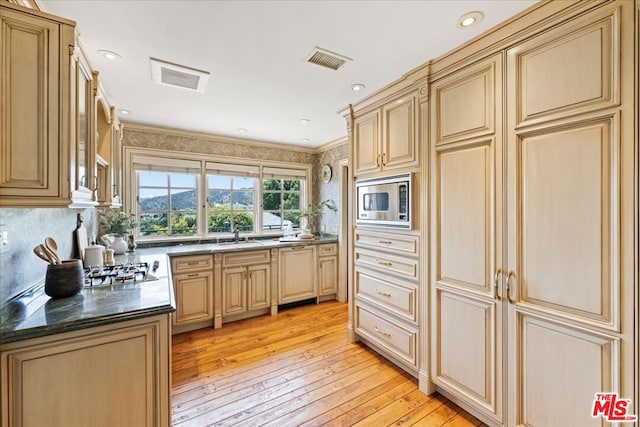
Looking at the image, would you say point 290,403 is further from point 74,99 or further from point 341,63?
point 341,63

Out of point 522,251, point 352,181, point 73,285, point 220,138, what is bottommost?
point 73,285

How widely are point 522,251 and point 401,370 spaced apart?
59.1 inches

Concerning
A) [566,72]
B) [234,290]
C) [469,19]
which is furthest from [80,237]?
[566,72]

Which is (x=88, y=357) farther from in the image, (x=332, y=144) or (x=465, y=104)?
(x=332, y=144)

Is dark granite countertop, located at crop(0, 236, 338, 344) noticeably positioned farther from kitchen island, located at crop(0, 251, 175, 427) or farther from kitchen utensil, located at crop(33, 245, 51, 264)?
kitchen utensil, located at crop(33, 245, 51, 264)

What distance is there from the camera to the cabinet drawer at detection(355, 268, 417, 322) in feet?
7.50

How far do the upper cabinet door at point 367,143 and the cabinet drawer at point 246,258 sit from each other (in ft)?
5.61

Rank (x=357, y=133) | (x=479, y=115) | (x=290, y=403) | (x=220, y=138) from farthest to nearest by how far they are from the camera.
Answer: (x=220, y=138) < (x=357, y=133) < (x=290, y=403) < (x=479, y=115)

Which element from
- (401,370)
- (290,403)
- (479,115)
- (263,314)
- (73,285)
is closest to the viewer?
(73,285)

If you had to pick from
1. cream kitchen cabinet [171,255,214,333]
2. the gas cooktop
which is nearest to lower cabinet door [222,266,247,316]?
cream kitchen cabinet [171,255,214,333]

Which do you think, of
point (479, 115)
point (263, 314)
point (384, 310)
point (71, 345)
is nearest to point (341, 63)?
point (479, 115)

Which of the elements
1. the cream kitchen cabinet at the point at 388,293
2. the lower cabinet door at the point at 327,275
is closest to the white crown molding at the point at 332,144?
the lower cabinet door at the point at 327,275

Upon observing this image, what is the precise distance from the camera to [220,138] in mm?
4105

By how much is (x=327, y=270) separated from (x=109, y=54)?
3435 mm
